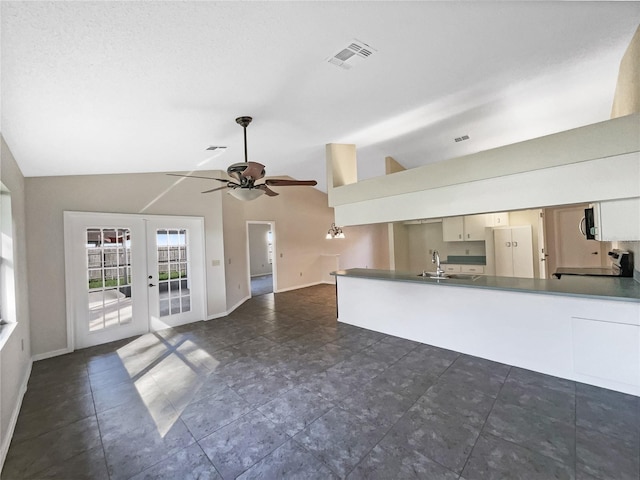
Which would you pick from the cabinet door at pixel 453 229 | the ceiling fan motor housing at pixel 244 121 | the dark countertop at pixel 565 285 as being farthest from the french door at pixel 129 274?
the cabinet door at pixel 453 229

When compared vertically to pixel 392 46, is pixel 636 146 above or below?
below

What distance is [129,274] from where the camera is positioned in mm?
4441

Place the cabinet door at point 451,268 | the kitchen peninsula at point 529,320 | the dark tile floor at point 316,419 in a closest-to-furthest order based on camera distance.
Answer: the dark tile floor at point 316,419
the kitchen peninsula at point 529,320
the cabinet door at point 451,268

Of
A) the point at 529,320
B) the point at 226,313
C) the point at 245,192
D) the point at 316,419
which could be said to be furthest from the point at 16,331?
the point at 529,320

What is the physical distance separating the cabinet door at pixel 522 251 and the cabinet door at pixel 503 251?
0.07 meters

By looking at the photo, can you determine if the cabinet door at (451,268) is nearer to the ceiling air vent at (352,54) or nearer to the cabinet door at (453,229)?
the cabinet door at (453,229)

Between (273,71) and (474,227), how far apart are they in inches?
231

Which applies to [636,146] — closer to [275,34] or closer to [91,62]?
[275,34]

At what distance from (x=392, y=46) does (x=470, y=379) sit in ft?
10.1

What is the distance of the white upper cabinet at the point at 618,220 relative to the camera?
2057 millimetres

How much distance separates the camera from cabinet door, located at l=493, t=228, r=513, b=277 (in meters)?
6.01

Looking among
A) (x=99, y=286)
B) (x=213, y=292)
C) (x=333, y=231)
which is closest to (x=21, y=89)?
(x=99, y=286)

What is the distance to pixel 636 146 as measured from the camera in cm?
206

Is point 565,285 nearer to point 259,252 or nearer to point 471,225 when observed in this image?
point 471,225
